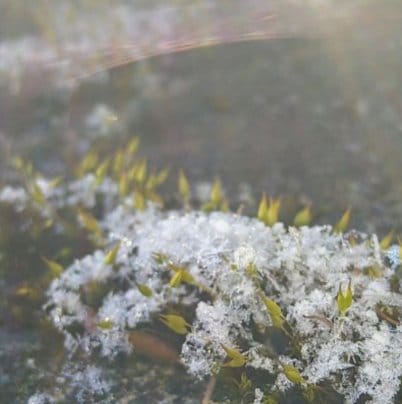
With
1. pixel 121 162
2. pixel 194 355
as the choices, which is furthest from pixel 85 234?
pixel 194 355

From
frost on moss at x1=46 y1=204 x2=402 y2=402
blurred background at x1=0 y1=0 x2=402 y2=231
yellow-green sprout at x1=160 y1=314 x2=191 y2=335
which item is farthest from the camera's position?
blurred background at x1=0 y1=0 x2=402 y2=231

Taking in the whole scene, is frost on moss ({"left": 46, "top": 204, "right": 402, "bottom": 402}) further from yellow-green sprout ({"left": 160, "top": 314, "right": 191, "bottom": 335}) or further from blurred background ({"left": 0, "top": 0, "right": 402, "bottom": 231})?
blurred background ({"left": 0, "top": 0, "right": 402, "bottom": 231})

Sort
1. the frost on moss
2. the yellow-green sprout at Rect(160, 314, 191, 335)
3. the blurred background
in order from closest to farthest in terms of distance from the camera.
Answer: the frost on moss → the yellow-green sprout at Rect(160, 314, 191, 335) → the blurred background

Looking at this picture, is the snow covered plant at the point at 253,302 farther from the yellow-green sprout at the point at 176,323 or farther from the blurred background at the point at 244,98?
the blurred background at the point at 244,98

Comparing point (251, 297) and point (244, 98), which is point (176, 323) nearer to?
point (251, 297)

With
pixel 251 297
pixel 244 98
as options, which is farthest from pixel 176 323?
pixel 244 98

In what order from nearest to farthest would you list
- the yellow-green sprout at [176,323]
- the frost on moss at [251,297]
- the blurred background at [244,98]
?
1. the frost on moss at [251,297]
2. the yellow-green sprout at [176,323]
3. the blurred background at [244,98]

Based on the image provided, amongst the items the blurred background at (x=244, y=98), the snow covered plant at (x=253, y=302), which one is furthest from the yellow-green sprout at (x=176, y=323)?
the blurred background at (x=244, y=98)

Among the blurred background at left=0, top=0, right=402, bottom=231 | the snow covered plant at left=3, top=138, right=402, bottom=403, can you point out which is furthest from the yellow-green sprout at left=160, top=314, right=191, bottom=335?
the blurred background at left=0, top=0, right=402, bottom=231
